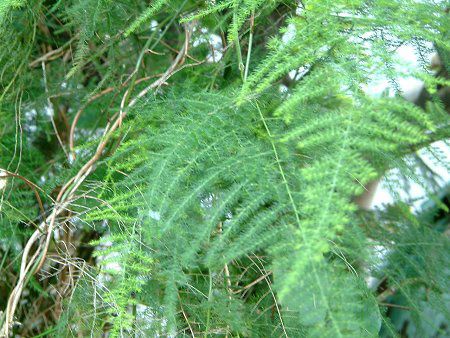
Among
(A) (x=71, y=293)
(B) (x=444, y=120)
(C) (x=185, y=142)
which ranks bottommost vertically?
(A) (x=71, y=293)

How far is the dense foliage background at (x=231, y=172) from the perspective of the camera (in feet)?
2.04

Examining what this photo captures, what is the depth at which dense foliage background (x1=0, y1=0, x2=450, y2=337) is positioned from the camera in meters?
0.62

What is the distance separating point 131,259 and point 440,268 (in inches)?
20.8

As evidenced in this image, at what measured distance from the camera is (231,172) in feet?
2.43

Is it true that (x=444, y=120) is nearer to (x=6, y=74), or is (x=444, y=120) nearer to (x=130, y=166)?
(x=130, y=166)

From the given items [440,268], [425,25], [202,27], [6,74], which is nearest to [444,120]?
[425,25]

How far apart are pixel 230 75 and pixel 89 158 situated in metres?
0.26

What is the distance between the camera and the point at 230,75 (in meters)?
1.06

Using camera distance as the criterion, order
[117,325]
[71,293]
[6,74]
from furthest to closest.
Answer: [6,74], [71,293], [117,325]

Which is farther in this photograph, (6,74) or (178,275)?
(6,74)

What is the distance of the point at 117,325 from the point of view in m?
0.74

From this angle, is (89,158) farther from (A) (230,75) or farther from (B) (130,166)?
(A) (230,75)

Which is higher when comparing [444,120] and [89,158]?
[444,120]

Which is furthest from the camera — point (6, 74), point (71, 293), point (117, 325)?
point (6, 74)
